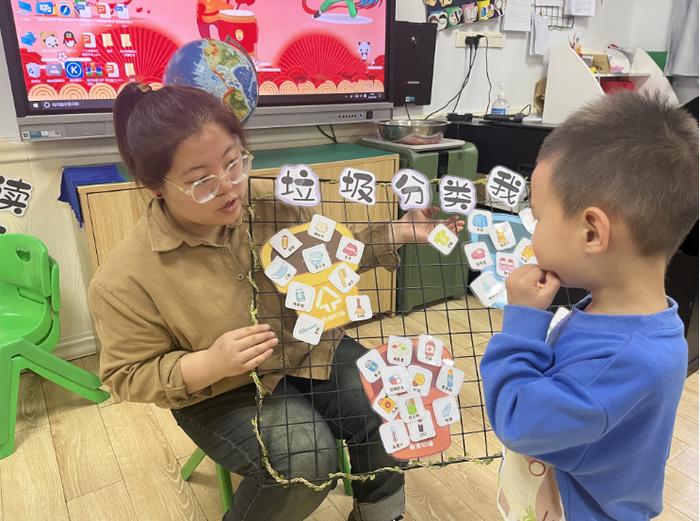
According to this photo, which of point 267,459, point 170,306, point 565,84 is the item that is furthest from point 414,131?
point 267,459

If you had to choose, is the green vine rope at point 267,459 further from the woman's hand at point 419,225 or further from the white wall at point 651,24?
the white wall at point 651,24

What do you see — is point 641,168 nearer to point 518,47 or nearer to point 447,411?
point 447,411

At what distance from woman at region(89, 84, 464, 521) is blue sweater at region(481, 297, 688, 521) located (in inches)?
14.5

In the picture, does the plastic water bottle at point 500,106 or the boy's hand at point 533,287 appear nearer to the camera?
the boy's hand at point 533,287

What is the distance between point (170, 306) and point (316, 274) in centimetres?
27

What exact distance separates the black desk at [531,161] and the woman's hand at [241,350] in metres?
1.02

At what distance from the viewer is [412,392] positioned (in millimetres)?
967

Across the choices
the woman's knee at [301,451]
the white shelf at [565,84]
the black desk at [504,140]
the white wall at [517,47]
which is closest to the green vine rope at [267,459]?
the woman's knee at [301,451]

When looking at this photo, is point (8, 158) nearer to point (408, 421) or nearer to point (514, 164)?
point (408, 421)

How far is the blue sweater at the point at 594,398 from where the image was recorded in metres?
0.61

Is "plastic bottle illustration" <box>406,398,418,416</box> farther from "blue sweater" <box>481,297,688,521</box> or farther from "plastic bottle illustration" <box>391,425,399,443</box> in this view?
"blue sweater" <box>481,297,688,521</box>

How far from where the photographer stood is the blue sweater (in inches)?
23.9

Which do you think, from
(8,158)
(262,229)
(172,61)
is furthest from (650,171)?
(8,158)

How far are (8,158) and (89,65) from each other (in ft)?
1.35
